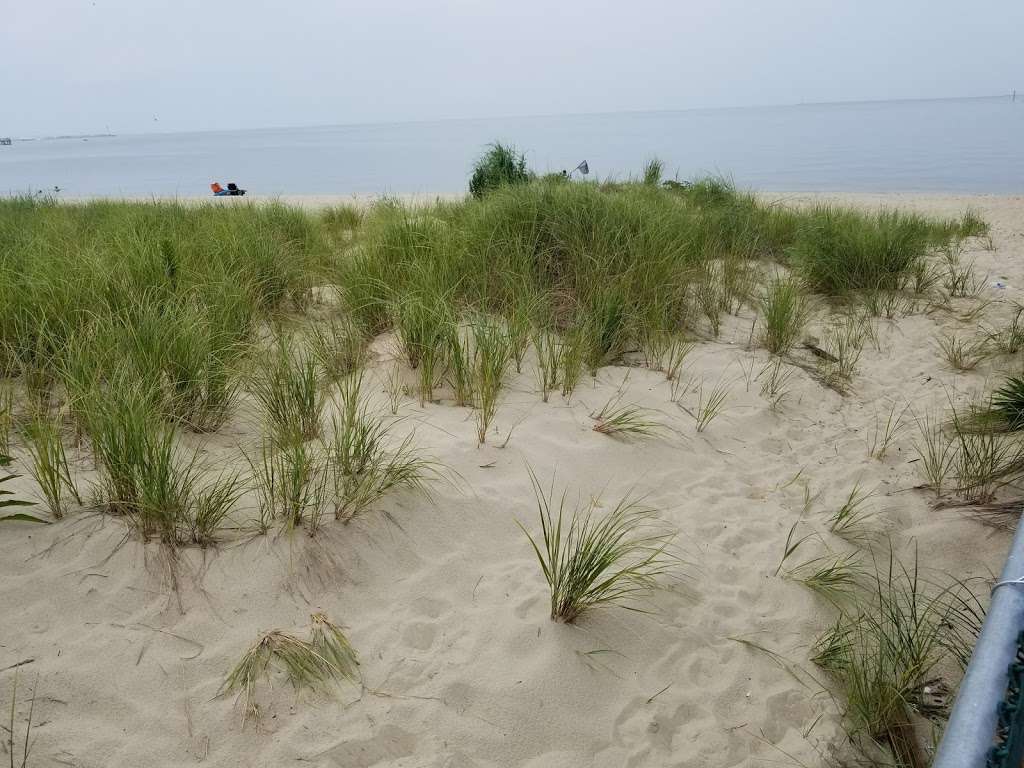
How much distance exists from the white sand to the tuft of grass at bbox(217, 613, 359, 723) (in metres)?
0.04

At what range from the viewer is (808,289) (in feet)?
18.2

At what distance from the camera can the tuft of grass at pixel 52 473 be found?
87.1 inches

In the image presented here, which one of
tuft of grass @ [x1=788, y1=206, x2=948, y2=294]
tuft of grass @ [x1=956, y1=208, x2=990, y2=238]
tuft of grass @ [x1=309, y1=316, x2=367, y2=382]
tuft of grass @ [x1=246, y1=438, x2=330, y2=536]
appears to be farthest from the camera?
tuft of grass @ [x1=956, y1=208, x2=990, y2=238]

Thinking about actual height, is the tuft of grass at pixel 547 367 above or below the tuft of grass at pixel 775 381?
above

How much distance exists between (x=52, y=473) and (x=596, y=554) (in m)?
1.80

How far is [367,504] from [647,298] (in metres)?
2.67

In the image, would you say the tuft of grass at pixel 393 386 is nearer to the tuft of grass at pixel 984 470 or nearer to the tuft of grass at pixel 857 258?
the tuft of grass at pixel 984 470

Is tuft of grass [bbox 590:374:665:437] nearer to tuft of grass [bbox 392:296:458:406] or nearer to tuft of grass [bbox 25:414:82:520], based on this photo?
tuft of grass [bbox 392:296:458:406]

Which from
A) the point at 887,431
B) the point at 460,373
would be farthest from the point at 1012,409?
the point at 460,373

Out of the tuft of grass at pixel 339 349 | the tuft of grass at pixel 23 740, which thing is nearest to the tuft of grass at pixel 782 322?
the tuft of grass at pixel 339 349

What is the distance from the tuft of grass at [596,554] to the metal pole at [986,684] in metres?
1.13

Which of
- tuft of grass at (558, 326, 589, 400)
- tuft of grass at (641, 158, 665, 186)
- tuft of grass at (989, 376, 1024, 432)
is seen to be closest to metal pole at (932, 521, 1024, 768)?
tuft of grass at (558, 326, 589, 400)

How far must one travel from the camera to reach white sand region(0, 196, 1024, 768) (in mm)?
1803

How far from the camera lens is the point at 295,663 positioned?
1.93 m
